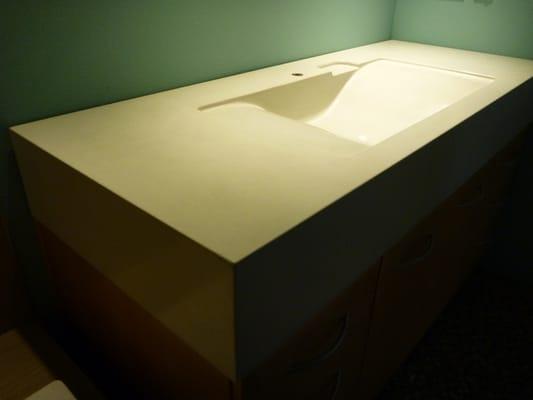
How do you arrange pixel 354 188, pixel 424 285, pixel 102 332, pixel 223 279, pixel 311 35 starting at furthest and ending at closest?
pixel 311 35
pixel 424 285
pixel 102 332
pixel 354 188
pixel 223 279

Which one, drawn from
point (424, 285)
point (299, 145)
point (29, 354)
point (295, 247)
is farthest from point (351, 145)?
point (29, 354)

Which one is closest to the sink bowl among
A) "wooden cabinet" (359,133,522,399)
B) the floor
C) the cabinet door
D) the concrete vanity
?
the concrete vanity

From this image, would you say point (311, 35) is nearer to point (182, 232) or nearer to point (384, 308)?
point (384, 308)

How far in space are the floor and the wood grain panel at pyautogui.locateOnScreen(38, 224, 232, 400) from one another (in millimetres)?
676

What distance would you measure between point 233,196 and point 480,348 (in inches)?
43.4

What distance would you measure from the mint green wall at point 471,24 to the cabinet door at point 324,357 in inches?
36.4

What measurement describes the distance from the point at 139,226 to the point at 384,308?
0.52 metres

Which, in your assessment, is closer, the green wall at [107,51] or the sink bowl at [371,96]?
the green wall at [107,51]

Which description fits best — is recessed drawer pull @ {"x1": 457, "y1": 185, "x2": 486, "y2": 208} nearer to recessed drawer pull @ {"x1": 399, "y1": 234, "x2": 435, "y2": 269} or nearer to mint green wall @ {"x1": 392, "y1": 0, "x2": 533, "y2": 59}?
recessed drawer pull @ {"x1": 399, "y1": 234, "x2": 435, "y2": 269}

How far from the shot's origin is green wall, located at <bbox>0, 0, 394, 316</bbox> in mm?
672

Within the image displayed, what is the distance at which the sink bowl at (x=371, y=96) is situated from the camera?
3.27 feet

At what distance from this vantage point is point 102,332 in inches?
30.9

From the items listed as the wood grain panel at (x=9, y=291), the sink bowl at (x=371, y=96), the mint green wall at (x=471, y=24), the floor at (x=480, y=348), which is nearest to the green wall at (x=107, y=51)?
the wood grain panel at (x=9, y=291)

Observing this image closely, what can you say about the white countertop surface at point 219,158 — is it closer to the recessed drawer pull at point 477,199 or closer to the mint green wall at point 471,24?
the recessed drawer pull at point 477,199
